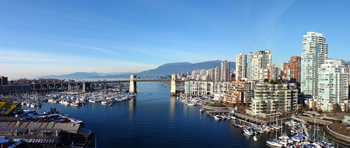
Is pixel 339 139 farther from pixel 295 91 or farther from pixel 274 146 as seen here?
pixel 295 91

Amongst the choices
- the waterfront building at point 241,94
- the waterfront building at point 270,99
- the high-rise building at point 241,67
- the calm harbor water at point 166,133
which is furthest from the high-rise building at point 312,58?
the high-rise building at point 241,67

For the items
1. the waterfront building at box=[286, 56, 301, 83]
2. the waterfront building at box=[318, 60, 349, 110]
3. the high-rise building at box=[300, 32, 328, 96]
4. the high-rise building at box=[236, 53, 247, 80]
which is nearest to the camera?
the waterfront building at box=[318, 60, 349, 110]

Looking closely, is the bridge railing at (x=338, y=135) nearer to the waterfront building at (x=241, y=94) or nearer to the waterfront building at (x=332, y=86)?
the waterfront building at (x=332, y=86)

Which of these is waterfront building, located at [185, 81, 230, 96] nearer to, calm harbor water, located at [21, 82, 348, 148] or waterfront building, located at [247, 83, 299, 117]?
waterfront building, located at [247, 83, 299, 117]

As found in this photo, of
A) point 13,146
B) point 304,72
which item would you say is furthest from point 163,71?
point 13,146

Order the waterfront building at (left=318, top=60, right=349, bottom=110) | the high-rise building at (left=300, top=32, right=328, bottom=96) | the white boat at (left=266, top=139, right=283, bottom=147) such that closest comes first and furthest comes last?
the white boat at (left=266, top=139, right=283, bottom=147), the waterfront building at (left=318, top=60, right=349, bottom=110), the high-rise building at (left=300, top=32, right=328, bottom=96)

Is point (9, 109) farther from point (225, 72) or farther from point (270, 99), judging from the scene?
point (225, 72)

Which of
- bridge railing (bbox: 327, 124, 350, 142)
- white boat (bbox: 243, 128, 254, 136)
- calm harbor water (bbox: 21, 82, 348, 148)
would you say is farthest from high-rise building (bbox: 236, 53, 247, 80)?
white boat (bbox: 243, 128, 254, 136)
